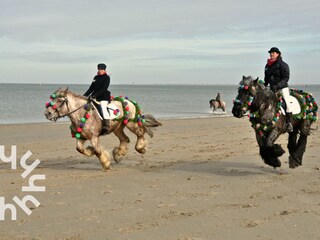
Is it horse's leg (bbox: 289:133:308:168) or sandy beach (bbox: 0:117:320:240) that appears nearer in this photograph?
sandy beach (bbox: 0:117:320:240)

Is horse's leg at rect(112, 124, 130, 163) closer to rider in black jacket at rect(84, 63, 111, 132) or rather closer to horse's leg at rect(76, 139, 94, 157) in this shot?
rider in black jacket at rect(84, 63, 111, 132)

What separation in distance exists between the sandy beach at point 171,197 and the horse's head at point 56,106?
1.23 meters

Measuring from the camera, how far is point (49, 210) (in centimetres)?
700

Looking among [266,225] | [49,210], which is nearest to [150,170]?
[49,210]

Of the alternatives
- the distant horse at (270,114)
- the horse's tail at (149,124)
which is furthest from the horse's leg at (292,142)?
the horse's tail at (149,124)

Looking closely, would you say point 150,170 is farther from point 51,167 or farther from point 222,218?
point 222,218

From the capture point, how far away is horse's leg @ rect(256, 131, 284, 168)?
9.53 m

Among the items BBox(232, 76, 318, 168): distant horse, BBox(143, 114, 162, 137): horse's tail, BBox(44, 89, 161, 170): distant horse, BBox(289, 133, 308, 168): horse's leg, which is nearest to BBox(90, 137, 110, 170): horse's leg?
BBox(44, 89, 161, 170): distant horse

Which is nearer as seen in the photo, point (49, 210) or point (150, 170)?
point (49, 210)

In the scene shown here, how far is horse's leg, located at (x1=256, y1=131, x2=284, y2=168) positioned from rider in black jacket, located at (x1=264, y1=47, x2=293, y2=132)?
0.48 m

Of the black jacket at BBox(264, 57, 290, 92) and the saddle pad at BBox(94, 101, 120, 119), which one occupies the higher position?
the black jacket at BBox(264, 57, 290, 92)

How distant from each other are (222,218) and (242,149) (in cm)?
757

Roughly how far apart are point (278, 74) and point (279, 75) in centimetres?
3

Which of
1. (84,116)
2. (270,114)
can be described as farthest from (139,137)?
(270,114)
